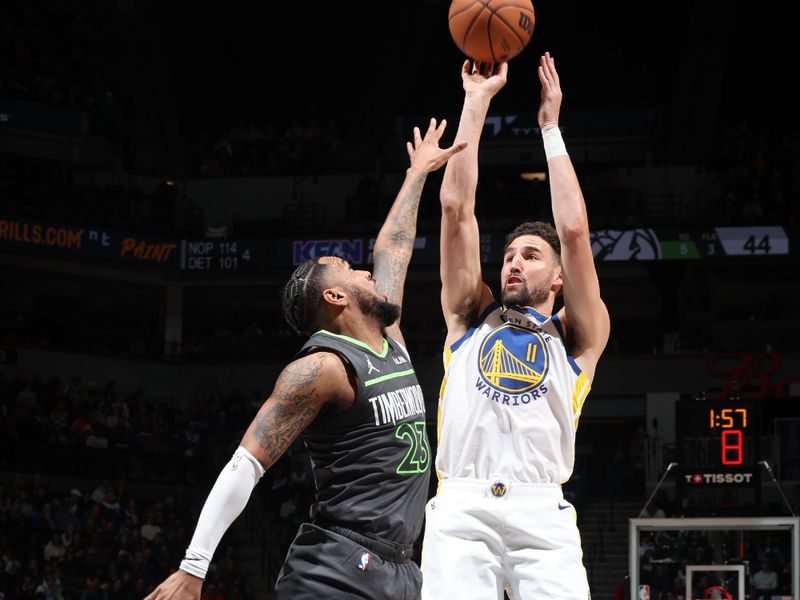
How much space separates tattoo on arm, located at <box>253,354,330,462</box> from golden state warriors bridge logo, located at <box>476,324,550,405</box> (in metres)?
1.28

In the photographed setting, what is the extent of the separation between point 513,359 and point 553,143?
1.08m

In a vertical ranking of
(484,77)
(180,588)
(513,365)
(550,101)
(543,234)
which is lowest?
(180,588)

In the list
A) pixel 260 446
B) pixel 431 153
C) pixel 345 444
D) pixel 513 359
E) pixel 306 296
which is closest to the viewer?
pixel 260 446

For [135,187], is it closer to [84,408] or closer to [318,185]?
[318,185]

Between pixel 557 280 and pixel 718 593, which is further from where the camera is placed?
pixel 718 593

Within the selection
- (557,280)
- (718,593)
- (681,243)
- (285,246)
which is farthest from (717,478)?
(285,246)

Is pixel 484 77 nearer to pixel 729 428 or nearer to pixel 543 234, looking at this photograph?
pixel 543 234

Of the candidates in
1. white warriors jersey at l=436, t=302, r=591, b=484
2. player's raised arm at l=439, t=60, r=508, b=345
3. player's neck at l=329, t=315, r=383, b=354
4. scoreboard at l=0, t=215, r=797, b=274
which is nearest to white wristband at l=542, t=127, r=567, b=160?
player's raised arm at l=439, t=60, r=508, b=345

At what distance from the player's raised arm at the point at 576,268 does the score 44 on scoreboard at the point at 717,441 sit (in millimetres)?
7952

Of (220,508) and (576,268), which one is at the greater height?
(576,268)

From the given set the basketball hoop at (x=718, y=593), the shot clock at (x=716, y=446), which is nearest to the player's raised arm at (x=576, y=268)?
the shot clock at (x=716, y=446)

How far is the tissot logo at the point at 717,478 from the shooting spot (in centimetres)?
1326

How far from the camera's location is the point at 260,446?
4.37 m

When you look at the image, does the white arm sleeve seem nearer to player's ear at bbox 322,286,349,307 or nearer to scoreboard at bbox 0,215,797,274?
player's ear at bbox 322,286,349,307
